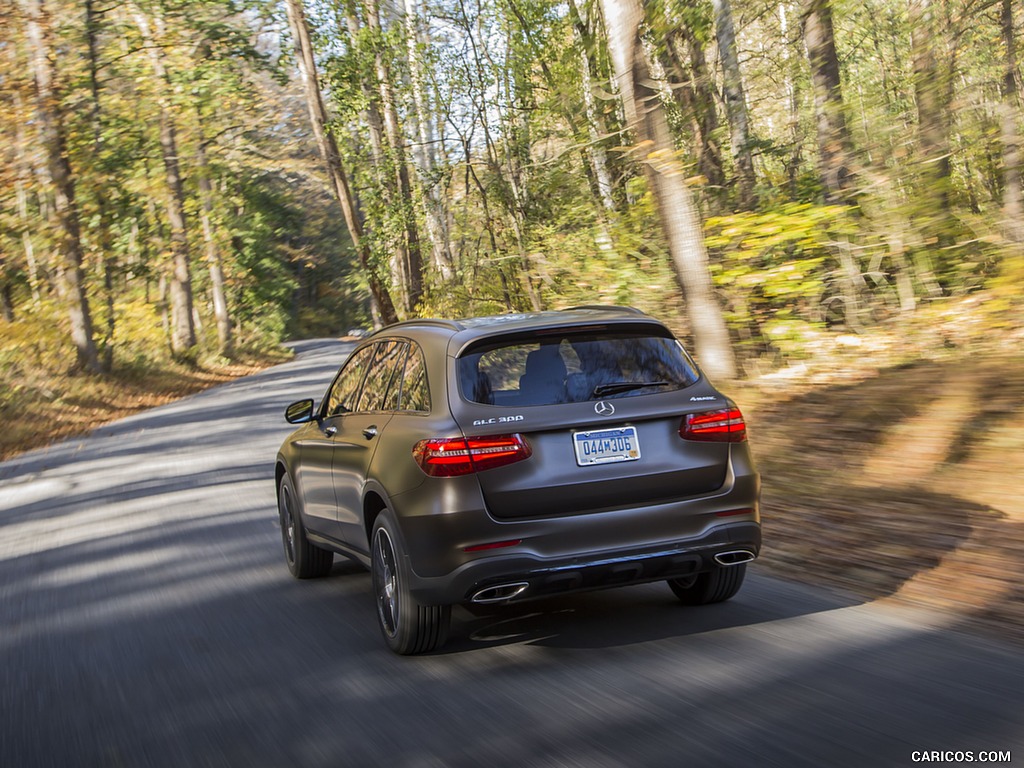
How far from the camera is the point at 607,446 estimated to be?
17.4 ft

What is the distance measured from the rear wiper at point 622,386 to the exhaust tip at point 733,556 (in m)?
0.88

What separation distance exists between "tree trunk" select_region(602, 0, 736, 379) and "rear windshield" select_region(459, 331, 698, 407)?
23.2ft

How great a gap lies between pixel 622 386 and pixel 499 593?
1172mm

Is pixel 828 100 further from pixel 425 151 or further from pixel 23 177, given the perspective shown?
pixel 23 177

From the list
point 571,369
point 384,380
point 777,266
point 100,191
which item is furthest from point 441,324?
point 100,191

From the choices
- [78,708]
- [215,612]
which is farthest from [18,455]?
[78,708]

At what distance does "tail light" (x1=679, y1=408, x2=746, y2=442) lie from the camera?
5477 millimetres

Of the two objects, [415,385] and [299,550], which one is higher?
[415,385]

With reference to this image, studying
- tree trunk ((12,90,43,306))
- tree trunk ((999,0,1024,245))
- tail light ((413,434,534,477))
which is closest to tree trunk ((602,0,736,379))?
tree trunk ((999,0,1024,245))

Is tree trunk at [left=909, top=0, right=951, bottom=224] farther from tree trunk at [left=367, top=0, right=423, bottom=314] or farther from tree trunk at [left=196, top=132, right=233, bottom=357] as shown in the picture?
tree trunk at [left=196, top=132, right=233, bottom=357]

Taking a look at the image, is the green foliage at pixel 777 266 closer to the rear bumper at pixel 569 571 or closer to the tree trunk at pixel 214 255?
the rear bumper at pixel 569 571

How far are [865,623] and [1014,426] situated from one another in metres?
3.69

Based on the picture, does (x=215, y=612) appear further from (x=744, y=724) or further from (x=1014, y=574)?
(x=1014, y=574)

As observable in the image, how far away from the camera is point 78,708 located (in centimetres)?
518
